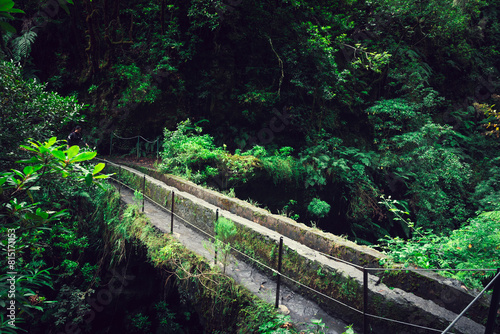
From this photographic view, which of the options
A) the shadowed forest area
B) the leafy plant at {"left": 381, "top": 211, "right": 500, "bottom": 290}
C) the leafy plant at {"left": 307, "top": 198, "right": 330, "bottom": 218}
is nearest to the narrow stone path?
the leafy plant at {"left": 381, "top": 211, "right": 500, "bottom": 290}

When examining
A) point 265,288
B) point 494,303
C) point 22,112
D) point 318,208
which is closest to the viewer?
point 494,303

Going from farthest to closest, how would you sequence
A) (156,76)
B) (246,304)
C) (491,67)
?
(491,67) < (156,76) < (246,304)

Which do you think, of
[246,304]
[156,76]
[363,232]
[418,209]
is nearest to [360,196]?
[363,232]

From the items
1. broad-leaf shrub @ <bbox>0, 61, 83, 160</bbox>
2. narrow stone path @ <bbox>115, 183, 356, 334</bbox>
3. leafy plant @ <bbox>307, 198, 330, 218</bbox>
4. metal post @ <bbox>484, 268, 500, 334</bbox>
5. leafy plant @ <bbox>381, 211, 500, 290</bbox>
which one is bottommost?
leafy plant @ <bbox>307, 198, 330, 218</bbox>

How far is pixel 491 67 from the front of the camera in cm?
1705

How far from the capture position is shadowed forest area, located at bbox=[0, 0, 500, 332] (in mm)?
11859

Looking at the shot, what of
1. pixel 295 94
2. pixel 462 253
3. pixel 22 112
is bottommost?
pixel 462 253

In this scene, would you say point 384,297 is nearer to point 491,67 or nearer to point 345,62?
point 345,62

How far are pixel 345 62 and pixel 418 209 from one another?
7898mm

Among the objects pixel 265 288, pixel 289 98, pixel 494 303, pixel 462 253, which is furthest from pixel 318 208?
pixel 494 303

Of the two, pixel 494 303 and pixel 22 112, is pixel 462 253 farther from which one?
pixel 22 112

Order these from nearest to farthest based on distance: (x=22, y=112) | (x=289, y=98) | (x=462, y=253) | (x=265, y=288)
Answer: (x=265, y=288)
(x=462, y=253)
(x=22, y=112)
(x=289, y=98)

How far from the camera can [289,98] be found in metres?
14.0

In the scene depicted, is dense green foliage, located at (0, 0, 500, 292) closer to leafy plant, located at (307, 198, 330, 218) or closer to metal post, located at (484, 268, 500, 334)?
leafy plant, located at (307, 198, 330, 218)
